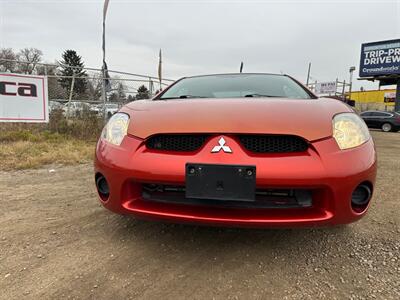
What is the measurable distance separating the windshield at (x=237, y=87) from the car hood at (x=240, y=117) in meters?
0.51

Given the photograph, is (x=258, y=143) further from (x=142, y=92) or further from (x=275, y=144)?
(x=142, y=92)

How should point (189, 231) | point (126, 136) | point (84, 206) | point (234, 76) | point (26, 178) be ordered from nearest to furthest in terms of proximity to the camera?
point (126, 136) < point (189, 231) < point (84, 206) < point (234, 76) < point (26, 178)

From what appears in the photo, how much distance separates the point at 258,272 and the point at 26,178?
10.5ft

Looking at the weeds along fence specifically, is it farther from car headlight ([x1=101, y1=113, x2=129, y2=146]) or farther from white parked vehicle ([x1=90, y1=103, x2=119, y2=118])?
car headlight ([x1=101, y1=113, x2=129, y2=146])

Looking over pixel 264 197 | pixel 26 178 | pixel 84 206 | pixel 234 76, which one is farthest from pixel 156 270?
pixel 26 178

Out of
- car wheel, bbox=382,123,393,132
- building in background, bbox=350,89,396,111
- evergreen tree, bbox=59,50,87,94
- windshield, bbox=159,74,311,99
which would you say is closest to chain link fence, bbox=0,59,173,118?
evergreen tree, bbox=59,50,87,94

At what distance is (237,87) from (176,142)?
4.10 feet

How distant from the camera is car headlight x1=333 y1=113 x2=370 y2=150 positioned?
5.70 feet

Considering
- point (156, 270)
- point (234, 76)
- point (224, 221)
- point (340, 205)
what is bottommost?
point (156, 270)

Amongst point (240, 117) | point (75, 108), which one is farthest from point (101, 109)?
point (240, 117)

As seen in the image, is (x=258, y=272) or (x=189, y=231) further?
(x=189, y=231)

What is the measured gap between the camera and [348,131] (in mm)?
1807

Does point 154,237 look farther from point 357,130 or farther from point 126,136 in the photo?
point 357,130

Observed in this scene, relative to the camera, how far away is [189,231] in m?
2.24
